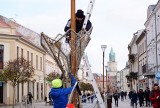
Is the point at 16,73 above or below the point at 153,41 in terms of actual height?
below

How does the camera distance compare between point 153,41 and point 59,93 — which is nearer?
point 59,93

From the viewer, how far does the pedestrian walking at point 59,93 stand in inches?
324

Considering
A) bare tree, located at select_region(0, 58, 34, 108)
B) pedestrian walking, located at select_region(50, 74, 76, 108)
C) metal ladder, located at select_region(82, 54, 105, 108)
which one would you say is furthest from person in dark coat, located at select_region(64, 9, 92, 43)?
bare tree, located at select_region(0, 58, 34, 108)

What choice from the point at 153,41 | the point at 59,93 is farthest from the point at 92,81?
the point at 153,41

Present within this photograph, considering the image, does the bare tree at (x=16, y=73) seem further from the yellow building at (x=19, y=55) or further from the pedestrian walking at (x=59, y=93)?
the pedestrian walking at (x=59, y=93)

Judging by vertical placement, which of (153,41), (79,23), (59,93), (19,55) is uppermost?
(153,41)

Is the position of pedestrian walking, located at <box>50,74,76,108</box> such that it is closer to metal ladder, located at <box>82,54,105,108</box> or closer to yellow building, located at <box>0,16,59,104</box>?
metal ladder, located at <box>82,54,105,108</box>

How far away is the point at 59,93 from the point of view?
8258mm

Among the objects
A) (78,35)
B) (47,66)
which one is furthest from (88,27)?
(47,66)

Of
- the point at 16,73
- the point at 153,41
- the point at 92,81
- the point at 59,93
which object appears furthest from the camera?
the point at 153,41

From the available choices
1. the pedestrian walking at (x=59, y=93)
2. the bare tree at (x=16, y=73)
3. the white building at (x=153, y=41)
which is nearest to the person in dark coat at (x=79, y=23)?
the pedestrian walking at (x=59, y=93)

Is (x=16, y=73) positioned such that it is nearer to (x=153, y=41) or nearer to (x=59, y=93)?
(x=153, y=41)

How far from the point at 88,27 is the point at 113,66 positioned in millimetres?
191627

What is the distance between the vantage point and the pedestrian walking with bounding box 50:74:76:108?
8.23 m
